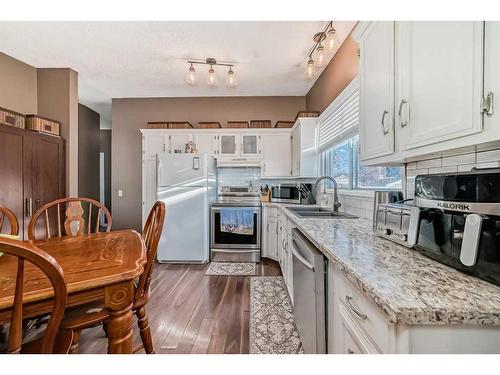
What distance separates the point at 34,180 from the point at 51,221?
597 mm

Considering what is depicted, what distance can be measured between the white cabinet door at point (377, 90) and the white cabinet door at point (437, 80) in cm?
7

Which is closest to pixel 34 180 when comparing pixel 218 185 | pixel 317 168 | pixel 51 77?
pixel 51 77

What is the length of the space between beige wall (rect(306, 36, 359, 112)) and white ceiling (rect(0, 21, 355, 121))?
0.46 ft

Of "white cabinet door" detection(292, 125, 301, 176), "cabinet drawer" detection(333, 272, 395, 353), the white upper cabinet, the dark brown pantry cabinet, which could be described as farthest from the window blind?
the dark brown pantry cabinet

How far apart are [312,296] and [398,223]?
21.6 inches

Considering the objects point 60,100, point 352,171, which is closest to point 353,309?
point 352,171

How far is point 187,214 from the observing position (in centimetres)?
341

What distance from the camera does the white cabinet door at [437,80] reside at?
78cm

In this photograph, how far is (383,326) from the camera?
0.65m

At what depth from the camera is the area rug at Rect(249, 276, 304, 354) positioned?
64.4 inches

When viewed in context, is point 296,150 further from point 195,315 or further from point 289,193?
point 195,315

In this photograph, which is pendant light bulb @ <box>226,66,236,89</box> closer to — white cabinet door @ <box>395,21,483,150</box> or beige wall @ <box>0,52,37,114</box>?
white cabinet door @ <box>395,21,483,150</box>

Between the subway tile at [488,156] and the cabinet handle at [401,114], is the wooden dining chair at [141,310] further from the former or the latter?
the subway tile at [488,156]

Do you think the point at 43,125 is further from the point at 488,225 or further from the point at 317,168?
the point at 488,225
